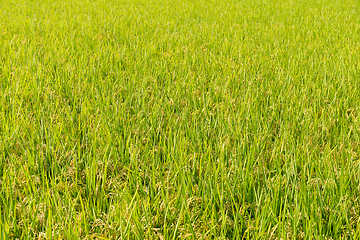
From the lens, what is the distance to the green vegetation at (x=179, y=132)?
1.19 meters

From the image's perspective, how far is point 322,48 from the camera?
3797 mm

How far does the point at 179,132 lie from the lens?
1.83 metres

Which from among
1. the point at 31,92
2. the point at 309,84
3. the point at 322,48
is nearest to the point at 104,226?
the point at 31,92

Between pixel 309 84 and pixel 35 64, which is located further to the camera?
pixel 35 64

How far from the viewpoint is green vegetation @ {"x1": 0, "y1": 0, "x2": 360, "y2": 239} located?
119 cm

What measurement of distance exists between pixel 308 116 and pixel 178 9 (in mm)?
5184

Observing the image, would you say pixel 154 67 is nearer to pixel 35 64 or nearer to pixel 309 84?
pixel 35 64

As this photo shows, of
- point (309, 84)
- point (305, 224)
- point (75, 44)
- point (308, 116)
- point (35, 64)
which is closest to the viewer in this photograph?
point (305, 224)

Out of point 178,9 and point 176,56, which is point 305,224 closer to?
point 176,56

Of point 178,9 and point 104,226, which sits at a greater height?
point 178,9

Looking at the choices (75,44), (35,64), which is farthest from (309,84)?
(75,44)

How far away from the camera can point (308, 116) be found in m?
1.96

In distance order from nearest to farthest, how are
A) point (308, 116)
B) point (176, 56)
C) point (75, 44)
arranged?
1. point (308, 116)
2. point (176, 56)
3. point (75, 44)

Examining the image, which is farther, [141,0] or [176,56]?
[141,0]
